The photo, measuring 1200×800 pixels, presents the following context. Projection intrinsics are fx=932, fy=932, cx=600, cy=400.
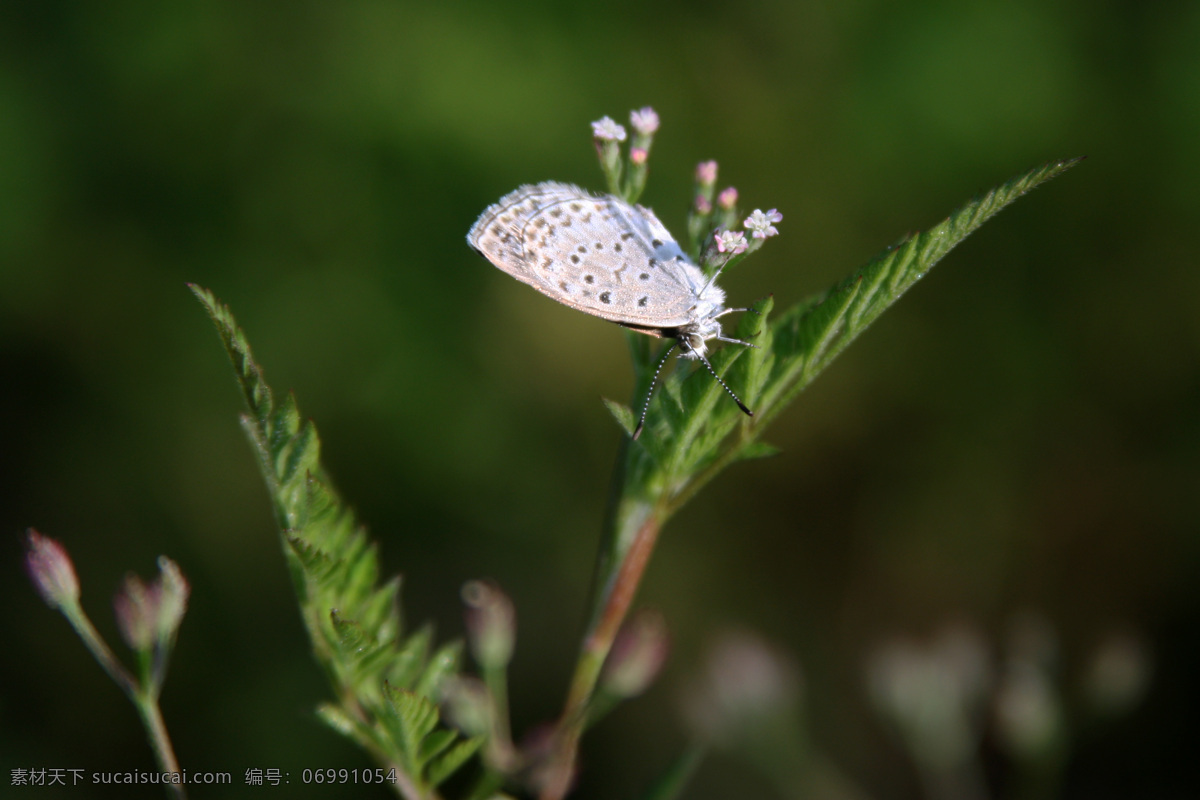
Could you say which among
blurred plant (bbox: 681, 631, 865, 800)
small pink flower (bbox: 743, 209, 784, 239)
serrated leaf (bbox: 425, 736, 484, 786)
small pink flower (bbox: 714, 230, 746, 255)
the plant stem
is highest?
small pink flower (bbox: 743, 209, 784, 239)

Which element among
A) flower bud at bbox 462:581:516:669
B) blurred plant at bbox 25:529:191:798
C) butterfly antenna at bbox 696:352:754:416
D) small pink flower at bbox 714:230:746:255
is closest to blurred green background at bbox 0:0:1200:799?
flower bud at bbox 462:581:516:669

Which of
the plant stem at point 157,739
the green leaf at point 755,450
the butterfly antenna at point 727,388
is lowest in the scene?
the plant stem at point 157,739

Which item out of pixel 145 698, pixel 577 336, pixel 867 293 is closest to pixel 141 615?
pixel 145 698

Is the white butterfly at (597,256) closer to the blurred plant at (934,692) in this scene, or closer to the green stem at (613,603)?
the green stem at (613,603)

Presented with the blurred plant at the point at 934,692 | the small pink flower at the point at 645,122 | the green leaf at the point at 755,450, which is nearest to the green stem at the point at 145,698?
the green leaf at the point at 755,450

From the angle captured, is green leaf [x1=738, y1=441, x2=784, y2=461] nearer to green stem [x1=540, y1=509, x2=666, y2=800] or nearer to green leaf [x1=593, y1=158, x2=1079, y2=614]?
green leaf [x1=593, y1=158, x2=1079, y2=614]

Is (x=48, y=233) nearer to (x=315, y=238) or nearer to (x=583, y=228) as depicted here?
(x=315, y=238)
